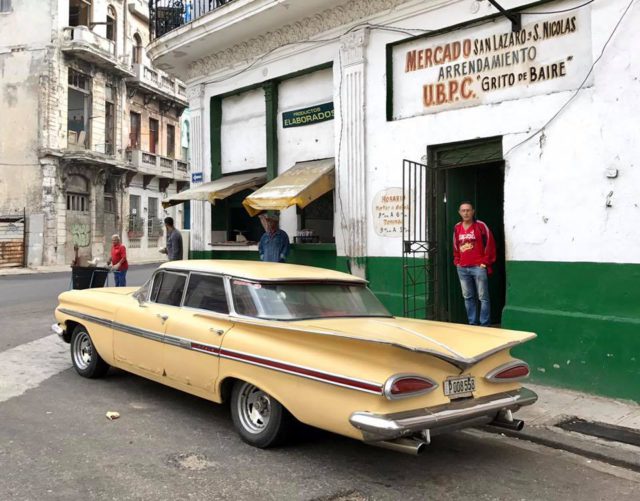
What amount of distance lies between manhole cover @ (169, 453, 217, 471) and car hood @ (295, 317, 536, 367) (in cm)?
115

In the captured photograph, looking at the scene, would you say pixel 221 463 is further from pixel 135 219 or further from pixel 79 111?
pixel 135 219

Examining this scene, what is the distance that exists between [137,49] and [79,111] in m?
5.91

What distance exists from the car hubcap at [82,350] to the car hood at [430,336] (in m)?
3.19

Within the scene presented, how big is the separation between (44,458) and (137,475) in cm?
78

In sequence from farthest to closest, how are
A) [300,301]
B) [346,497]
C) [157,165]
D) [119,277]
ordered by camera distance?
[157,165], [119,277], [300,301], [346,497]

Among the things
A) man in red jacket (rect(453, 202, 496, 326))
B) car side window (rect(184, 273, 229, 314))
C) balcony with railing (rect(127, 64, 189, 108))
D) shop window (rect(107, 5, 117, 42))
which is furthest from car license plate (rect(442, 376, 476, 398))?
shop window (rect(107, 5, 117, 42))

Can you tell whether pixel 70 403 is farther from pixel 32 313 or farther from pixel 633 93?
pixel 32 313

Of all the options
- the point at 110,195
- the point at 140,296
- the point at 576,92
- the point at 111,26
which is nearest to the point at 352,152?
the point at 576,92

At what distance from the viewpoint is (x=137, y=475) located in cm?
389

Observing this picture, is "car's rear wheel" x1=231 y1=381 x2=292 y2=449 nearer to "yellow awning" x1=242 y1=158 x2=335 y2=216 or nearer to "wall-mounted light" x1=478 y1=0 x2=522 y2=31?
"yellow awning" x1=242 y1=158 x2=335 y2=216

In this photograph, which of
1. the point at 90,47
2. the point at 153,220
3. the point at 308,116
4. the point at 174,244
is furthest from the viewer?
the point at 153,220

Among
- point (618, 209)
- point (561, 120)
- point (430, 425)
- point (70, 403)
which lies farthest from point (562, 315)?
point (70, 403)

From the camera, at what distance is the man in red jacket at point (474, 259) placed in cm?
705

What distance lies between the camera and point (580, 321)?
20.6 ft
